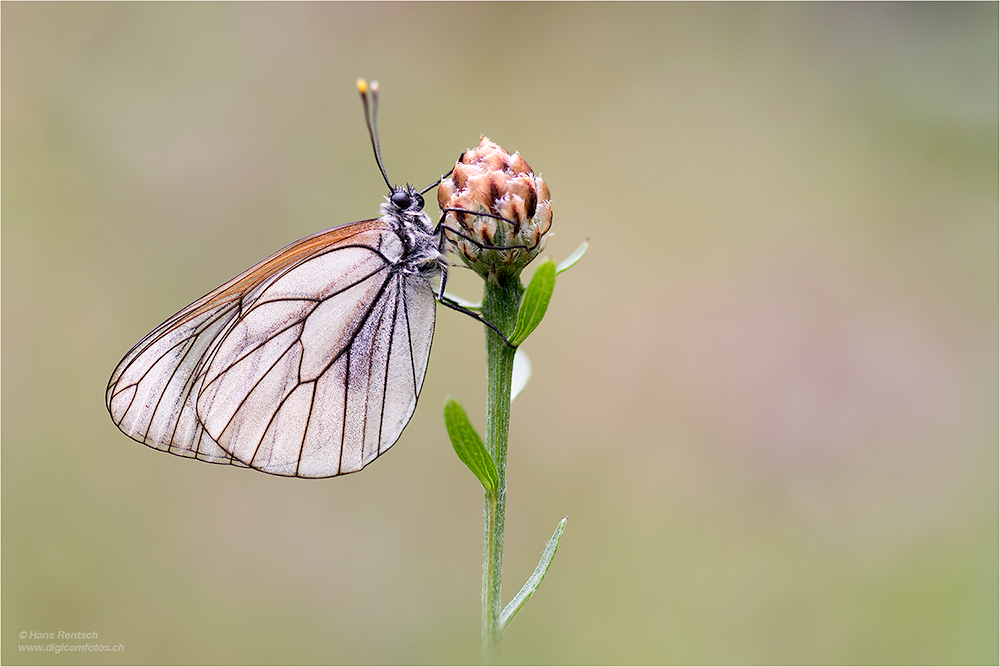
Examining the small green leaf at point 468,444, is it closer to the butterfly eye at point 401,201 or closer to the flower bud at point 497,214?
the flower bud at point 497,214

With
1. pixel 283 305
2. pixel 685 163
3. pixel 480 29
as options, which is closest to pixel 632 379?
pixel 685 163

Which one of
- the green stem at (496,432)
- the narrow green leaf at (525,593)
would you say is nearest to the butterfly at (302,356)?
the green stem at (496,432)

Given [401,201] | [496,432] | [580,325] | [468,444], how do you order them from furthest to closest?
[580,325], [401,201], [496,432], [468,444]

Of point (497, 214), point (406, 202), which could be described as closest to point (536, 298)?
point (497, 214)

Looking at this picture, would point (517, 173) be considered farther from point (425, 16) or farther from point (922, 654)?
point (425, 16)

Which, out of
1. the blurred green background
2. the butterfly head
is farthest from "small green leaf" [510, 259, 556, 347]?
the blurred green background

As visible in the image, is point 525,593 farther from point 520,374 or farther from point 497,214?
point 497,214
